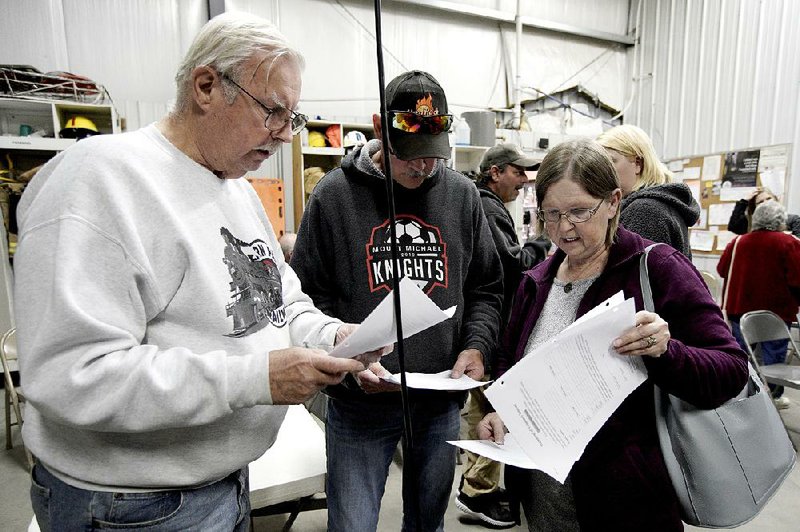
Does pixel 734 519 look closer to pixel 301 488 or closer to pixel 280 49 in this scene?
pixel 301 488

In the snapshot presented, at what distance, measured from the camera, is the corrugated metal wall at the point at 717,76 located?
4.65 metres

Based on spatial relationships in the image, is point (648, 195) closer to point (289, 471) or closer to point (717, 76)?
point (289, 471)

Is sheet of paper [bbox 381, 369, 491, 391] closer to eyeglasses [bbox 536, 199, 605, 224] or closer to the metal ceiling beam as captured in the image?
eyeglasses [bbox 536, 199, 605, 224]

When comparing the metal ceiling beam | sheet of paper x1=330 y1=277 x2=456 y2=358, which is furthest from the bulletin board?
sheet of paper x1=330 y1=277 x2=456 y2=358

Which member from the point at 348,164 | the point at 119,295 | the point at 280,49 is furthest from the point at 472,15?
the point at 119,295

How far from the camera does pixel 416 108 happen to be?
1.25 m

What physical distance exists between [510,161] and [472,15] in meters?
4.27

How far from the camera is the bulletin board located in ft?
15.3

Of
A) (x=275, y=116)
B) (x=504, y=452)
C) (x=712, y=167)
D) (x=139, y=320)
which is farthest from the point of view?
(x=712, y=167)

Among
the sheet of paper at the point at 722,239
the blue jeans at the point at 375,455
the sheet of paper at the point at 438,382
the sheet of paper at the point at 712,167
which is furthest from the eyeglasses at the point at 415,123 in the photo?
the sheet of paper at the point at 712,167

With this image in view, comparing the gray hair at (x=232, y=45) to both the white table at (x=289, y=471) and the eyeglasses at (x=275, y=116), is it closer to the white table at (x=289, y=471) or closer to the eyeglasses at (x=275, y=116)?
the eyeglasses at (x=275, y=116)

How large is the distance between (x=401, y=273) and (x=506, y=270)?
0.85 m

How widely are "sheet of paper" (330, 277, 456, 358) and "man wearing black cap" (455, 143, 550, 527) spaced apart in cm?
130

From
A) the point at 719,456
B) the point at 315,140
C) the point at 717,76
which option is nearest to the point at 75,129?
the point at 315,140
